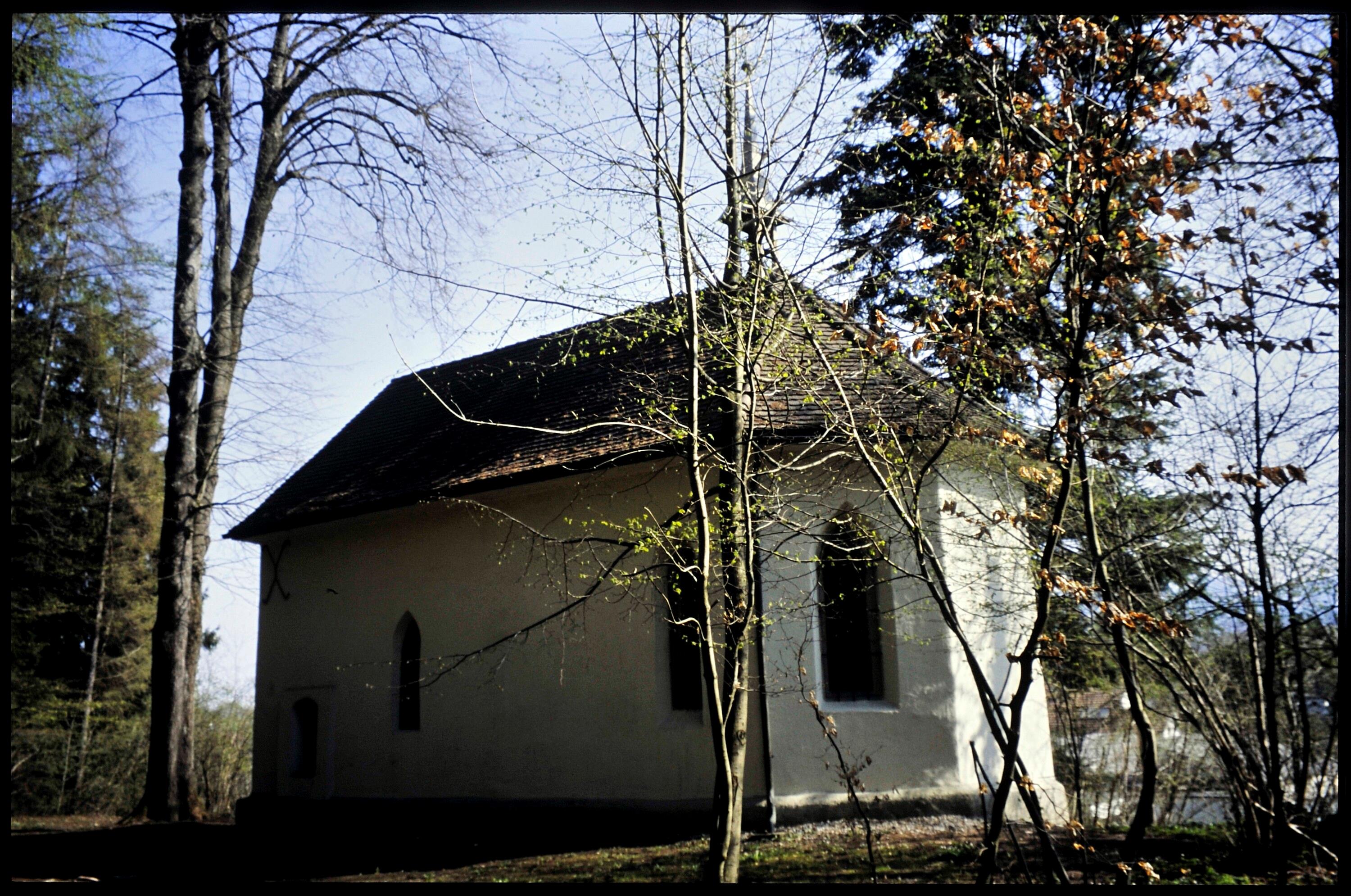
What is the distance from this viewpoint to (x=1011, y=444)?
6.47 metres

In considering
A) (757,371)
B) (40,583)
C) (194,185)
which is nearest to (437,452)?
(194,185)

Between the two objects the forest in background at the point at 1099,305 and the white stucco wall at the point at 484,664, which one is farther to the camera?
the white stucco wall at the point at 484,664

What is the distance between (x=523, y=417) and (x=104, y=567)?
11.4 meters

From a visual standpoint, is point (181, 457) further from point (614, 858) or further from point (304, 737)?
point (614, 858)

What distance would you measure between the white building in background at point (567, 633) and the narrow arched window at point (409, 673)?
0.14 feet

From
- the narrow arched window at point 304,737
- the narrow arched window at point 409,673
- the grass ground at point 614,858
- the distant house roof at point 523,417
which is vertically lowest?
the grass ground at point 614,858

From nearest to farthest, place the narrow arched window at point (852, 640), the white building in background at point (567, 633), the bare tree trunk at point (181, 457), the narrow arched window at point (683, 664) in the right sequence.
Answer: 1. the white building in background at point (567, 633)
2. the narrow arched window at point (852, 640)
3. the narrow arched window at point (683, 664)
4. the bare tree trunk at point (181, 457)

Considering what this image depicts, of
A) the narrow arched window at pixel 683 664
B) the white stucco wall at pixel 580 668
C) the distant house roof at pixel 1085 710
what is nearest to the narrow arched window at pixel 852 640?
the white stucco wall at pixel 580 668

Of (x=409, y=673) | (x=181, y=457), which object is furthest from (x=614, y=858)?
(x=181, y=457)

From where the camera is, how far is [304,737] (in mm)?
16172

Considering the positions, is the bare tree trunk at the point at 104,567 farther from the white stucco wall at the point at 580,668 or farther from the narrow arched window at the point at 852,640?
the narrow arched window at the point at 852,640

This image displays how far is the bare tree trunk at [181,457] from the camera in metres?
15.4

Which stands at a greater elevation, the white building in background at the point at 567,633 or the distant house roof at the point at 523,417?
the distant house roof at the point at 523,417

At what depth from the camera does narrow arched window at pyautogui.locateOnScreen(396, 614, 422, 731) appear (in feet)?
47.9
